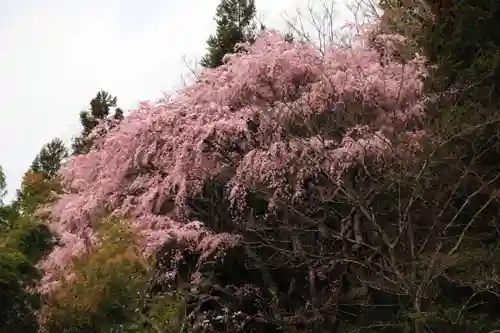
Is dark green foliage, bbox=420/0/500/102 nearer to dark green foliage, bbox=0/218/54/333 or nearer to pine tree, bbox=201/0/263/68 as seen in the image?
dark green foliage, bbox=0/218/54/333

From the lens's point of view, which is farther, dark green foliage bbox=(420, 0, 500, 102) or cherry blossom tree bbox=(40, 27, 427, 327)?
cherry blossom tree bbox=(40, 27, 427, 327)

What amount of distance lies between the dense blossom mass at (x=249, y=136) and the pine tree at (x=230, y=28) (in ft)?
15.4

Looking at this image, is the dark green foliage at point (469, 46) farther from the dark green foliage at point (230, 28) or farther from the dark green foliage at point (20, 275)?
the dark green foliage at point (230, 28)

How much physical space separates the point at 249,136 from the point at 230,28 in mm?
6888

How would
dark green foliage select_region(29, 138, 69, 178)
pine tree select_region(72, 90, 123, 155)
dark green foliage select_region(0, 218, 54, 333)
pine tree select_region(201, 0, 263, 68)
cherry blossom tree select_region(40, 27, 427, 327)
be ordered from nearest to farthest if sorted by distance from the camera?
dark green foliage select_region(0, 218, 54, 333)
cherry blossom tree select_region(40, 27, 427, 327)
pine tree select_region(201, 0, 263, 68)
pine tree select_region(72, 90, 123, 155)
dark green foliage select_region(29, 138, 69, 178)

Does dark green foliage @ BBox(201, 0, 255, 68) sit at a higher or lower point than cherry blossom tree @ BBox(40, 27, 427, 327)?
higher

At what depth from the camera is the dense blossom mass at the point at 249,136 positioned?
10031 mm

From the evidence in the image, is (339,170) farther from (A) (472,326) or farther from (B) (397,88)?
(A) (472,326)

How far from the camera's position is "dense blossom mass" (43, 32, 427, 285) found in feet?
32.9

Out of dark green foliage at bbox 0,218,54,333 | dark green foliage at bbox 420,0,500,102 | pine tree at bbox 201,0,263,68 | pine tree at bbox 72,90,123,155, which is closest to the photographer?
dark green foliage at bbox 0,218,54,333

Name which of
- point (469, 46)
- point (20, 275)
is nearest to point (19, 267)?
point (20, 275)

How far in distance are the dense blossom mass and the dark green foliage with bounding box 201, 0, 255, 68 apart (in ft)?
15.4

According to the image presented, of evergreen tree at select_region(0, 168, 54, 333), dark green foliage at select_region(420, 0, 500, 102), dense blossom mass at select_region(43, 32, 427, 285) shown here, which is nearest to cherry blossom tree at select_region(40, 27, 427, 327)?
dense blossom mass at select_region(43, 32, 427, 285)

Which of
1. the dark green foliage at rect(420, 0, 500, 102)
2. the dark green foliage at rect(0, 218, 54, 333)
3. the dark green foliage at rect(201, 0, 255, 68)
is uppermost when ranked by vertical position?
the dark green foliage at rect(201, 0, 255, 68)
